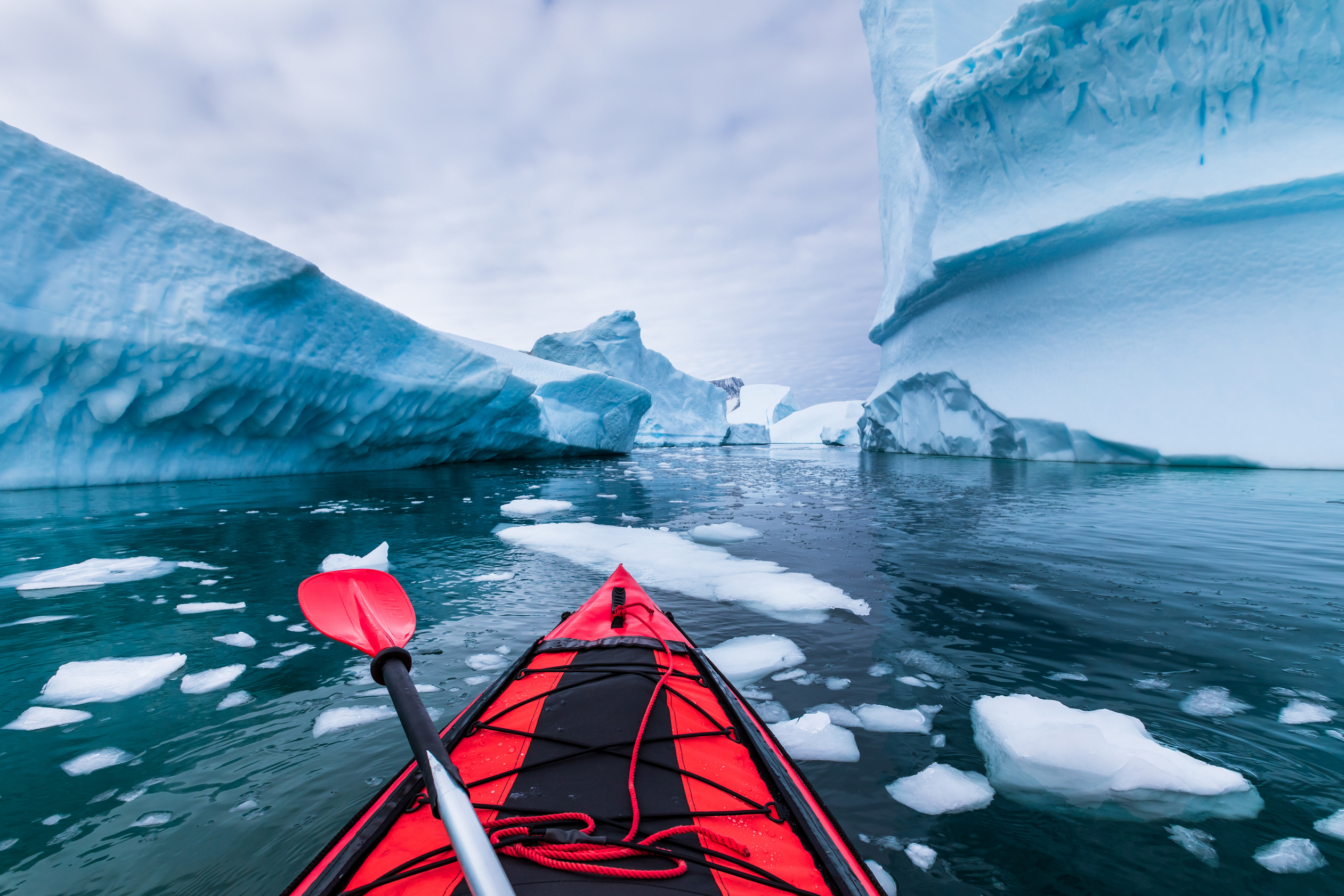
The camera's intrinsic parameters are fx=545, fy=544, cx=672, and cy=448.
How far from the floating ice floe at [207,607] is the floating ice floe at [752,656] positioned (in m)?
2.79

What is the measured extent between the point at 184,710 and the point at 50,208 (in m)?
8.99

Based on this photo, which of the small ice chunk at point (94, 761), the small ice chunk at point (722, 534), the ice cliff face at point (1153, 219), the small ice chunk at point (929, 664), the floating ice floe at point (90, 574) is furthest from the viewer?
the ice cliff face at point (1153, 219)

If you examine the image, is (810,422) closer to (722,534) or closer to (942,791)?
(722,534)

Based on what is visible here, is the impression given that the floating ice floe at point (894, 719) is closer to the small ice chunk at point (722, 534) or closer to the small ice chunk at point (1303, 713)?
the small ice chunk at point (1303, 713)

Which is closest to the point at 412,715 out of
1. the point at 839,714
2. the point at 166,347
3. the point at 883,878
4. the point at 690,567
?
the point at 883,878

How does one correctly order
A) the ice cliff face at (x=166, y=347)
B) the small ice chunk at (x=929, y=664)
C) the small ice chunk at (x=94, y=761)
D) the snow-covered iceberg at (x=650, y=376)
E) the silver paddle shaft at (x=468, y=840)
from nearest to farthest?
the silver paddle shaft at (x=468, y=840), the small ice chunk at (x=94, y=761), the small ice chunk at (x=929, y=664), the ice cliff face at (x=166, y=347), the snow-covered iceberg at (x=650, y=376)

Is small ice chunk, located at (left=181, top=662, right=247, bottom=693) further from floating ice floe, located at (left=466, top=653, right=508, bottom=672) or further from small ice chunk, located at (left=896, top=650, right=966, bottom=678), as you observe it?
small ice chunk, located at (left=896, top=650, right=966, bottom=678)

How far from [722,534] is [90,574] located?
4.78m

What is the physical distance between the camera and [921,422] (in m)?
18.2

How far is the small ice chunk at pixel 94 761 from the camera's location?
1687 millimetres

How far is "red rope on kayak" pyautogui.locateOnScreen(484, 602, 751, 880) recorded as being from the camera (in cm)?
99

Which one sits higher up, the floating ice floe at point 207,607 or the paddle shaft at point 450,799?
the paddle shaft at point 450,799

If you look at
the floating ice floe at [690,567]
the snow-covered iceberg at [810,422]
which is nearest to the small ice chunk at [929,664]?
the floating ice floe at [690,567]

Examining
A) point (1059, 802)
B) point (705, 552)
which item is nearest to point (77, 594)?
point (705, 552)
